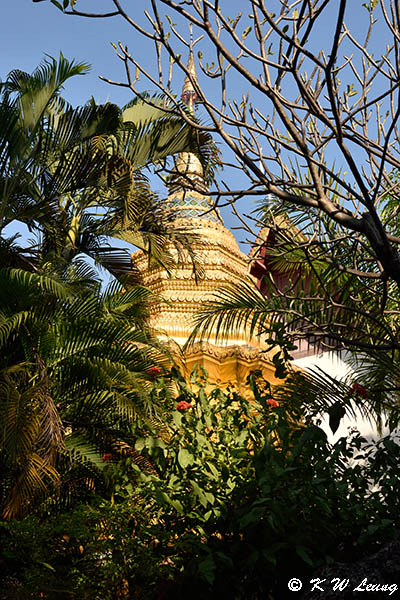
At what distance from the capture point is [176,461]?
16.0ft

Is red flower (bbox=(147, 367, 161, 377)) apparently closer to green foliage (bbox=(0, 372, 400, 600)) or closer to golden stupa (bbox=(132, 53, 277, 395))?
green foliage (bbox=(0, 372, 400, 600))

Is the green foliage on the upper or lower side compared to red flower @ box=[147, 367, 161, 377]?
lower

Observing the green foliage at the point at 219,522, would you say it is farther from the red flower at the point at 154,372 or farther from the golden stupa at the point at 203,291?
the golden stupa at the point at 203,291

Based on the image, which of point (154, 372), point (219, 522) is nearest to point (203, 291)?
point (154, 372)

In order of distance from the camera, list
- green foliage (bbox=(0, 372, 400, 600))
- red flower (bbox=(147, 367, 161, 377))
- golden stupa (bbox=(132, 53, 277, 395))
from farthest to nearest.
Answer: golden stupa (bbox=(132, 53, 277, 395)), red flower (bbox=(147, 367, 161, 377)), green foliage (bbox=(0, 372, 400, 600))

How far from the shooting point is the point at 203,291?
33.1ft

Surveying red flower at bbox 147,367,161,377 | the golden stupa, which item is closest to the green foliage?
red flower at bbox 147,367,161,377

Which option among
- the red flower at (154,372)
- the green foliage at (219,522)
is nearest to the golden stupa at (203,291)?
the red flower at (154,372)

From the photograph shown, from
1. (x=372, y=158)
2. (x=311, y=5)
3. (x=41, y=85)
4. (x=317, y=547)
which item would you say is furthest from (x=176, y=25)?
(x=41, y=85)

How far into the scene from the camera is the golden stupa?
28.8ft

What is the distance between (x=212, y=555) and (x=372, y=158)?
105 inches

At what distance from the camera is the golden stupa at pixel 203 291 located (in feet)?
28.8

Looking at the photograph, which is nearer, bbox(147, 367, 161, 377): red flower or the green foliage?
the green foliage

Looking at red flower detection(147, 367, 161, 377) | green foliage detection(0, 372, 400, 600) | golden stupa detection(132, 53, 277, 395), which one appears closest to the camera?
green foliage detection(0, 372, 400, 600)
